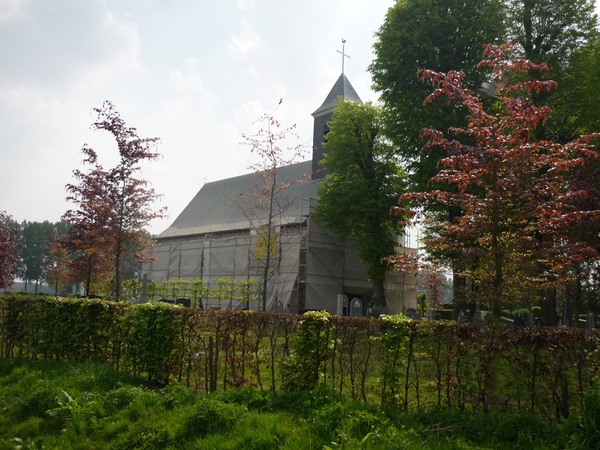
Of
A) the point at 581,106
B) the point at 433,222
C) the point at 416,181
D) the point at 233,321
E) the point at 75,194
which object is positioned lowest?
the point at 233,321

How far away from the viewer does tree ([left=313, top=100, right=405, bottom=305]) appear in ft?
78.2

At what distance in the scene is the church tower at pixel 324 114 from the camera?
31.0 meters

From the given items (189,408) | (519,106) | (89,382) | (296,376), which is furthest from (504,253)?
(89,382)

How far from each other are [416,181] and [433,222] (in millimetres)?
11278

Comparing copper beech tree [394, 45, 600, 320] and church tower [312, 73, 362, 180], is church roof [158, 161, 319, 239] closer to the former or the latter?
church tower [312, 73, 362, 180]

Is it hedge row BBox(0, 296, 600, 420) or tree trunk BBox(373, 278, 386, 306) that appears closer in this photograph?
hedge row BBox(0, 296, 600, 420)

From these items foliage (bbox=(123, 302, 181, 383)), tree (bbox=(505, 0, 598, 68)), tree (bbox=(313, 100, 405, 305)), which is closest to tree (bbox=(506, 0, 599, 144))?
tree (bbox=(505, 0, 598, 68))

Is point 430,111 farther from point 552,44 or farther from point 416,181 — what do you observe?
point 552,44

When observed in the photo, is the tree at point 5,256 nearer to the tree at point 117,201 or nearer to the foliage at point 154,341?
the tree at point 117,201

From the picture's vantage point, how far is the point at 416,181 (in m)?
19.3

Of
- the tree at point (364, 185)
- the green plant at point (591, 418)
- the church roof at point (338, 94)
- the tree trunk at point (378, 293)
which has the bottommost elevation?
the green plant at point (591, 418)

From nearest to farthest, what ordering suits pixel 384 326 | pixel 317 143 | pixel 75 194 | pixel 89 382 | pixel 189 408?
pixel 189 408 → pixel 384 326 → pixel 89 382 → pixel 75 194 → pixel 317 143

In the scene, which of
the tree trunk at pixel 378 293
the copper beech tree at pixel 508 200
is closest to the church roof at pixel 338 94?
the tree trunk at pixel 378 293

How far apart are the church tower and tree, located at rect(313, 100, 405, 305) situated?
5.47 metres
